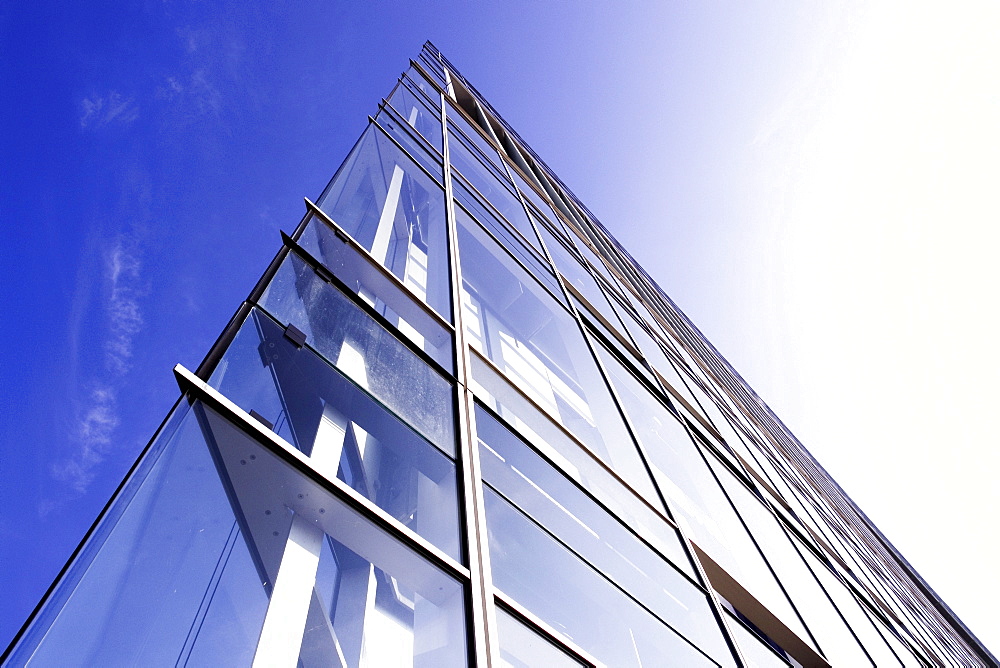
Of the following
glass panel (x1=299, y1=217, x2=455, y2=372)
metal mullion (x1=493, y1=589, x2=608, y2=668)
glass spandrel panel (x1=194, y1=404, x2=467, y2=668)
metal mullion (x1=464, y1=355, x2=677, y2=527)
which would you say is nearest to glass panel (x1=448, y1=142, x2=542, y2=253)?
metal mullion (x1=464, y1=355, x2=677, y2=527)

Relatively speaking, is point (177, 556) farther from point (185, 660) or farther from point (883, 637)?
point (883, 637)

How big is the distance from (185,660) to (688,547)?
10.5 feet

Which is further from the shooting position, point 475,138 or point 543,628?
point 475,138

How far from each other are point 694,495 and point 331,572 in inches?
163

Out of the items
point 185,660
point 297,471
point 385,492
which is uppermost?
point 385,492

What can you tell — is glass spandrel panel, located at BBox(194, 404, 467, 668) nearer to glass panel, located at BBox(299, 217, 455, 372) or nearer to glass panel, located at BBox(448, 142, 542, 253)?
glass panel, located at BBox(299, 217, 455, 372)

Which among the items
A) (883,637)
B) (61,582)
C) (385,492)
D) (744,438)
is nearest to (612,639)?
(385,492)

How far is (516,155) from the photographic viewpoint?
14.6 metres

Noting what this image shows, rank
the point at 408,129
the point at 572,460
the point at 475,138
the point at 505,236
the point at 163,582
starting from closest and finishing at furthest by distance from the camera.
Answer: the point at 163,582 → the point at 572,460 → the point at 505,236 → the point at 408,129 → the point at 475,138

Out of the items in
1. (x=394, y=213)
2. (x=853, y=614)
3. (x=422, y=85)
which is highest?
(x=422, y=85)

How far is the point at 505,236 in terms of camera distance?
6.31m

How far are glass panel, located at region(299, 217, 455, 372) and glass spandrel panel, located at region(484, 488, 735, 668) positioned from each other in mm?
868

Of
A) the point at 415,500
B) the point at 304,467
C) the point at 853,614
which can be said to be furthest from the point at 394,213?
the point at 853,614

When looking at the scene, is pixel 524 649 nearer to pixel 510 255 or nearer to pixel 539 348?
pixel 539 348
